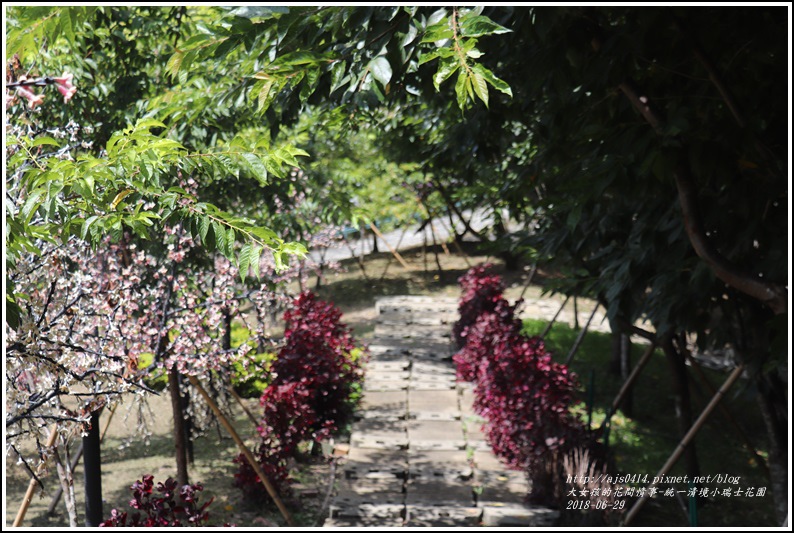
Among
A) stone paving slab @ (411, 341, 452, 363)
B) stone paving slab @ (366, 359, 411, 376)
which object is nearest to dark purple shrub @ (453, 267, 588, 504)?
stone paving slab @ (366, 359, 411, 376)

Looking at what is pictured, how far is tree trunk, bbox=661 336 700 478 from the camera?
18.4 ft

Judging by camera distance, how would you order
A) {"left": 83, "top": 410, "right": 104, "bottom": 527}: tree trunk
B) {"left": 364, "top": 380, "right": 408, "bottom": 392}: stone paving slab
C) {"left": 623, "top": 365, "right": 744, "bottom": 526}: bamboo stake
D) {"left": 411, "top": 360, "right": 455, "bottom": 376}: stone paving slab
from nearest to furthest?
{"left": 83, "top": 410, "right": 104, "bottom": 527}: tree trunk < {"left": 623, "top": 365, "right": 744, "bottom": 526}: bamboo stake < {"left": 364, "top": 380, "right": 408, "bottom": 392}: stone paving slab < {"left": 411, "top": 360, "right": 455, "bottom": 376}: stone paving slab

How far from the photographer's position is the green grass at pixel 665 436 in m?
5.52

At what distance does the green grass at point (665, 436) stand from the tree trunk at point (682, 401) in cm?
19

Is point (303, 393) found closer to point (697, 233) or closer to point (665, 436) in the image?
point (665, 436)

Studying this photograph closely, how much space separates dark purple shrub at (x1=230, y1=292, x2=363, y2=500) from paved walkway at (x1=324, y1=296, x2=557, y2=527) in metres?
0.31

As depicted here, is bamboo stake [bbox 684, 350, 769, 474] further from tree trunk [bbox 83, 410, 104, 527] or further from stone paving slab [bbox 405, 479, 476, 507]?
tree trunk [bbox 83, 410, 104, 527]

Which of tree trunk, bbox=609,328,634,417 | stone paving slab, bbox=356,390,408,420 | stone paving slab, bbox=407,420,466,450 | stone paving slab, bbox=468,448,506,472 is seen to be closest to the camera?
stone paving slab, bbox=468,448,506,472

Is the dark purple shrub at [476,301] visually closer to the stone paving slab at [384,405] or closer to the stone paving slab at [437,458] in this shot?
the stone paving slab at [384,405]

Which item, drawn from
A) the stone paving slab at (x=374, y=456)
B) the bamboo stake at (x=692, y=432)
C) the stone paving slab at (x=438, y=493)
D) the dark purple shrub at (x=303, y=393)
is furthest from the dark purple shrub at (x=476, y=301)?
the bamboo stake at (x=692, y=432)

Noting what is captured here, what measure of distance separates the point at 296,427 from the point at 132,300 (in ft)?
7.58

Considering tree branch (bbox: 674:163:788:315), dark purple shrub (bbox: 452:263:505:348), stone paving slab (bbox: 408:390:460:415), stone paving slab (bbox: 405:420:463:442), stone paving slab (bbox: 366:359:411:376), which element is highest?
tree branch (bbox: 674:163:788:315)

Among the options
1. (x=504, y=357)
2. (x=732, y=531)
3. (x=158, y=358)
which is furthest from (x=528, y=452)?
(x=158, y=358)

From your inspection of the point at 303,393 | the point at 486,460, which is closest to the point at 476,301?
the point at 486,460
